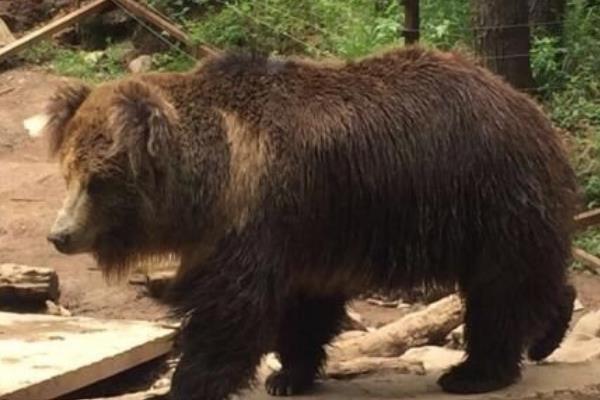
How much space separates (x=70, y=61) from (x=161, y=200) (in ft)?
32.2

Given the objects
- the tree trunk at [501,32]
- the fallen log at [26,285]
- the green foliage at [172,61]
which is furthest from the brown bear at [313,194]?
the green foliage at [172,61]

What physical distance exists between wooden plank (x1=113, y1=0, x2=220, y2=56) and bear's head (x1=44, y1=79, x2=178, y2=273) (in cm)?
782

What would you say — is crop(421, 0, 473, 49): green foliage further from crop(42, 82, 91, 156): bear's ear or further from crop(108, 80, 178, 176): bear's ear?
crop(108, 80, 178, 176): bear's ear

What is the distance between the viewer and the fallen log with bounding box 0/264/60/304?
7.72 meters

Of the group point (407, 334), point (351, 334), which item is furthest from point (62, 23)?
point (407, 334)

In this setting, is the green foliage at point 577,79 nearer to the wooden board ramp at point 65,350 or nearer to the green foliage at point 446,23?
the green foliage at point 446,23

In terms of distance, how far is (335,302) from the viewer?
5473mm

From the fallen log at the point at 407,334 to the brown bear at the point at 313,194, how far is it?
121 centimetres

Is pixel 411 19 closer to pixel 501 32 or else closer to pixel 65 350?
pixel 501 32

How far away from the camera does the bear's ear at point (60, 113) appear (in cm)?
496

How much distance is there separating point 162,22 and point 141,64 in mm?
543

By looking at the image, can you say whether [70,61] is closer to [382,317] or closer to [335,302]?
[382,317]

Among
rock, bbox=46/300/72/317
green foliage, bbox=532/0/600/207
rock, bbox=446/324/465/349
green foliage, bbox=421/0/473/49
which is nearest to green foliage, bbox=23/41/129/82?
green foliage, bbox=421/0/473/49

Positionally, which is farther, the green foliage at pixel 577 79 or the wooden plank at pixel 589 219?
the green foliage at pixel 577 79
